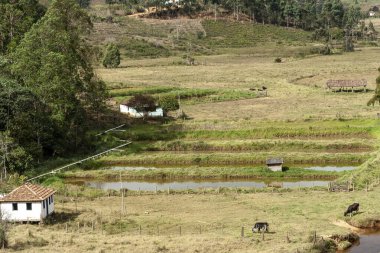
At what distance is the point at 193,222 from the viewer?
42.5 meters

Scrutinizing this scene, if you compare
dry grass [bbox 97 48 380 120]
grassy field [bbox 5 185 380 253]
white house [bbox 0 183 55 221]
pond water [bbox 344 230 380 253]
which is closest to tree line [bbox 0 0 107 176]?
grassy field [bbox 5 185 380 253]

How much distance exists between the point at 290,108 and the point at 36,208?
47465 mm

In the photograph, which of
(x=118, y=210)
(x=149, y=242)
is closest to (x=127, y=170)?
(x=118, y=210)

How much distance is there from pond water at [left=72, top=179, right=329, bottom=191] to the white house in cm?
1211

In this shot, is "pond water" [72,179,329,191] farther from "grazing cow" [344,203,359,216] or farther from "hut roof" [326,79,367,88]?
"hut roof" [326,79,367,88]

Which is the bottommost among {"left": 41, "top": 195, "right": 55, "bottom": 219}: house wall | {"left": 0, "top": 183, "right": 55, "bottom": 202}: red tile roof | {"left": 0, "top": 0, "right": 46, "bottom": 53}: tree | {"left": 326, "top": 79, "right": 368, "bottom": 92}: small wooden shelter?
{"left": 41, "top": 195, "right": 55, "bottom": 219}: house wall

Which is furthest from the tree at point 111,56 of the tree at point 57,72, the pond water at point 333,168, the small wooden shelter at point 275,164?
the pond water at point 333,168

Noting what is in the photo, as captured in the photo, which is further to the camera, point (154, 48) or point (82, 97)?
point (154, 48)

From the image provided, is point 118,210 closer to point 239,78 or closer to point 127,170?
point 127,170

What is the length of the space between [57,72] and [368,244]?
37050 mm

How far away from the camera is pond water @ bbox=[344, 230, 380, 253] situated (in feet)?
122

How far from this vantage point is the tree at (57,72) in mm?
63531

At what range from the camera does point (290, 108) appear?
83.2 metres

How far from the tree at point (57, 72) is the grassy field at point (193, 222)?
1609cm
